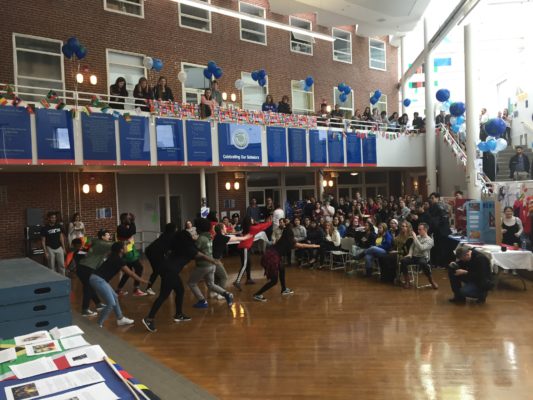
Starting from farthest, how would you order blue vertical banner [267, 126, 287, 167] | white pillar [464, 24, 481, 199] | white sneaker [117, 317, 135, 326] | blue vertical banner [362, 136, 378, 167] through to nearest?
blue vertical banner [362, 136, 378, 167] < blue vertical banner [267, 126, 287, 167] < white pillar [464, 24, 481, 199] < white sneaker [117, 317, 135, 326]

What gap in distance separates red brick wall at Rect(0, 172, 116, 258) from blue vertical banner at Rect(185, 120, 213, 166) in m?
2.87

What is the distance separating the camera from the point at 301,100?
18.7 meters

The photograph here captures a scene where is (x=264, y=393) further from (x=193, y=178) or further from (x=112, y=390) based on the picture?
(x=193, y=178)

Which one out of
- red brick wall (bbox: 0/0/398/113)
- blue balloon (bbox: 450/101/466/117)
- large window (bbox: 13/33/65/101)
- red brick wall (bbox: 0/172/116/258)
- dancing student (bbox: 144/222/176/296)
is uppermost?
red brick wall (bbox: 0/0/398/113)

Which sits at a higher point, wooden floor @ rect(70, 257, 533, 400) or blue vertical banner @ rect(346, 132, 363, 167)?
blue vertical banner @ rect(346, 132, 363, 167)

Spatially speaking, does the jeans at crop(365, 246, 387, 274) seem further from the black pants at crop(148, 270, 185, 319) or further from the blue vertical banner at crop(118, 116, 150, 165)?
the blue vertical banner at crop(118, 116, 150, 165)

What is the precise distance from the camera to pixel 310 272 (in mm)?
10523

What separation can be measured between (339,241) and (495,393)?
7.05 meters

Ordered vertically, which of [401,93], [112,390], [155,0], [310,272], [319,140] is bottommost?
[310,272]

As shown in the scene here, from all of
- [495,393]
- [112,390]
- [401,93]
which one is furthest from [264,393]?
[401,93]

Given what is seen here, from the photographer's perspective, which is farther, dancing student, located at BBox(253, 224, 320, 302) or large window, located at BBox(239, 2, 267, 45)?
large window, located at BBox(239, 2, 267, 45)

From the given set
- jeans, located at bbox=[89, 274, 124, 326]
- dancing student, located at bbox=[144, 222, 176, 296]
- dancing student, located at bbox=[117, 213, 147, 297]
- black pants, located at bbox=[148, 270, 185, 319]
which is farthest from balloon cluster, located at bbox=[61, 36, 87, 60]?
black pants, located at bbox=[148, 270, 185, 319]

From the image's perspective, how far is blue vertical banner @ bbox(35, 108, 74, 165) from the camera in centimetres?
959

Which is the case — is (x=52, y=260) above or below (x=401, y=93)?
below
